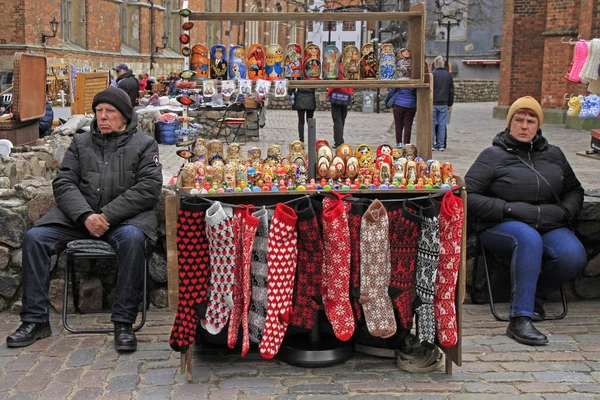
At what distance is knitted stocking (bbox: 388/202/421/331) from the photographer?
13.5ft

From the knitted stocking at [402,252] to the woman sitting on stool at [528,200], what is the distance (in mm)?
1009

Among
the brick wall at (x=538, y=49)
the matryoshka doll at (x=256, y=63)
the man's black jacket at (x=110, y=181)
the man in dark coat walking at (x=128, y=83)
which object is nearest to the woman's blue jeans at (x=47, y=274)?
the man's black jacket at (x=110, y=181)

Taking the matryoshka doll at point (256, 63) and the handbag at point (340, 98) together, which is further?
the handbag at point (340, 98)

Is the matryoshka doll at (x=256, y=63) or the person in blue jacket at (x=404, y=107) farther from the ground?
the matryoshka doll at (x=256, y=63)

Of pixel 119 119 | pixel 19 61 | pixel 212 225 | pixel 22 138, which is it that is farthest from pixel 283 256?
pixel 22 138

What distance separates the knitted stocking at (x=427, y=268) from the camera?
4.07 meters

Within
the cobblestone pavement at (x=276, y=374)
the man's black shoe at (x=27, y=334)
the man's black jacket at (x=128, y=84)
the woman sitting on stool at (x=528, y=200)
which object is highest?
the man's black jacket at (x=128, y=84)

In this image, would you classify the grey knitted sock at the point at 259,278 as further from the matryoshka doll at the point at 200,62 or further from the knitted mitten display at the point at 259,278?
the matryoshka doll at the point at 200,62

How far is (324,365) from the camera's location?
434 cm

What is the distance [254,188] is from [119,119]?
47.0 inches

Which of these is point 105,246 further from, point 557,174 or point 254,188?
point 557,174

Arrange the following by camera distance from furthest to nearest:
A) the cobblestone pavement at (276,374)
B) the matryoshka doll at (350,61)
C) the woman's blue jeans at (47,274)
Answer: the matryoshka doll at (350,61), the woman's blue jeans at (47,274), the cobblestone pavement at (276,374)

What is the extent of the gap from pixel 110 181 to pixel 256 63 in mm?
1256

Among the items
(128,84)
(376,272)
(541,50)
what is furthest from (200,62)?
(541,50)
